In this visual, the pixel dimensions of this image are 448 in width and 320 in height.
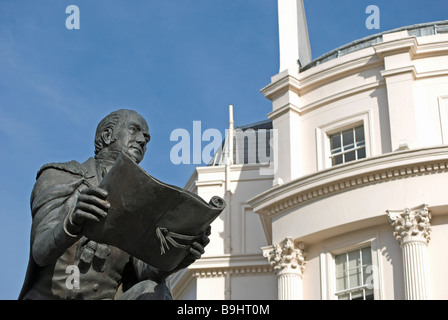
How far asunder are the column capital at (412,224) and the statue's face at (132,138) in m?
19.8

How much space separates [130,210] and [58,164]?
836 millimetres

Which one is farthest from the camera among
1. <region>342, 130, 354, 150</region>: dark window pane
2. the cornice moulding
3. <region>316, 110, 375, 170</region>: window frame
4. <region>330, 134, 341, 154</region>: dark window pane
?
<region>330, 134, 341, 154</region>: dark window pane

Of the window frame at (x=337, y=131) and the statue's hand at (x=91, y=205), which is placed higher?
the window frame at (x=337, y=131)

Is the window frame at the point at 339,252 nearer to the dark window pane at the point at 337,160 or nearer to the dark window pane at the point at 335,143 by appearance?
the dark window pane at the point at 337,160

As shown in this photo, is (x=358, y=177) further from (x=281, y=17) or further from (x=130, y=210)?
(x=130, y=210)

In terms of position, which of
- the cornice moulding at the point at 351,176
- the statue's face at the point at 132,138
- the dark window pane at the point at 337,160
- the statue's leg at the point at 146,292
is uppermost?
the dark window pane at the point at 337,160

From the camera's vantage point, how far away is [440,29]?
2802 centimetres

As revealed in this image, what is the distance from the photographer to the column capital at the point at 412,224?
24672 mm

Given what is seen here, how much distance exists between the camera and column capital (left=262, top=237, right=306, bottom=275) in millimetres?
27109

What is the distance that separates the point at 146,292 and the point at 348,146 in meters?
22.8

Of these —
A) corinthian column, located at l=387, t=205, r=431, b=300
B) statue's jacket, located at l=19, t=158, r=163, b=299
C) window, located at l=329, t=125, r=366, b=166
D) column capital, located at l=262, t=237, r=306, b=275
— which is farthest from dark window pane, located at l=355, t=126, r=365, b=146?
statue's jacket, located at l=19, t=158, r=163, b=299

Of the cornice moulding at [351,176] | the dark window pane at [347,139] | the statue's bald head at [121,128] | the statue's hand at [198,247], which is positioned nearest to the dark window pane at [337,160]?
the dark window pane at [347,139]

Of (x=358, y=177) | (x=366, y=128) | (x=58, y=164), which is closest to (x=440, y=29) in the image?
(x=366, y=128)

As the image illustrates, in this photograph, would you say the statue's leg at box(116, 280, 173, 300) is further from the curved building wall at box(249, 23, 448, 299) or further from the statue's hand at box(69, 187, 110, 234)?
the curved building wall at box(249, 23, 448, 299)
